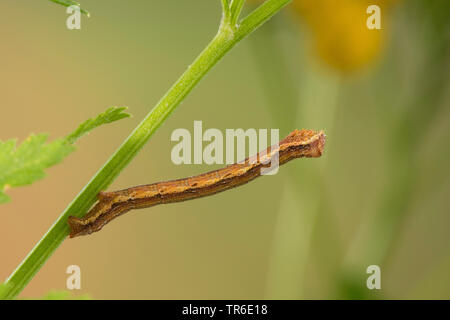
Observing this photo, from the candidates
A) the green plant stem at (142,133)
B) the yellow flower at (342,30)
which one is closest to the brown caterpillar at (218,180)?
the green plant stem at (142,133)

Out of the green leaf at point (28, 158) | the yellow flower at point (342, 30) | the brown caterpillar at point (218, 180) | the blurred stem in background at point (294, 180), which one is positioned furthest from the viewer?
the blurred stem in background at point (294, 180)

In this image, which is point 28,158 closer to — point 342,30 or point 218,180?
point 218,180

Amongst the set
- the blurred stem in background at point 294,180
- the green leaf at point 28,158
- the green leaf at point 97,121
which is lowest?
the green leaf at point 28,158

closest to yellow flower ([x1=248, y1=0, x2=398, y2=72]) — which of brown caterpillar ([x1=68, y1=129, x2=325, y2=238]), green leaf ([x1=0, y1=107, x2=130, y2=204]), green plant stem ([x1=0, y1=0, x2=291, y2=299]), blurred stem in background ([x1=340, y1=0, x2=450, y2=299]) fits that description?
blurred stem in background ([x1=340, y1=0, x2=450, y2=299])

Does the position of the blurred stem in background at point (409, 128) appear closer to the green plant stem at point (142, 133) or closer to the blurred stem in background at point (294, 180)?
the blurred stem in background at point (294, 180)

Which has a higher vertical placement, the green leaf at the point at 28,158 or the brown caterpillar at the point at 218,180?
the brown caterpillar at the point at 218,180

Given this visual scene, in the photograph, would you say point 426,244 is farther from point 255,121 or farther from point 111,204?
point 111,204
